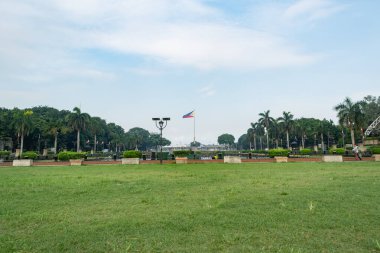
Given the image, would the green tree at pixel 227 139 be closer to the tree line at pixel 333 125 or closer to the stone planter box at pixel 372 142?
the tree line at pixel 333 125

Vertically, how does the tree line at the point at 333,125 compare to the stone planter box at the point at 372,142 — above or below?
above

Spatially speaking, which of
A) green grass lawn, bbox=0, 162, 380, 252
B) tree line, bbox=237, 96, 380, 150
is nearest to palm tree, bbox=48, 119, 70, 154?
tree line, bbox=237, 96, 380, 150

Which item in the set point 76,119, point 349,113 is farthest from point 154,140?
point 349,113

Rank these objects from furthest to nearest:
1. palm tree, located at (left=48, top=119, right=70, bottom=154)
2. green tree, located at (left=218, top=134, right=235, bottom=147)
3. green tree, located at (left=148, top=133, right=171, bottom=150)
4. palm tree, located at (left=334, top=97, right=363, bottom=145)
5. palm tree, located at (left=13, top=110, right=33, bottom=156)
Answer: green tree, located at (left=218, top=134, right=235, bottom=147) → green tree, located at (left=148, top=133, right=171, bottom=150) → palm tree, located at (left=48, top=119, right=70, bottom=154) → palm tree, located at (left=13, top=110, right=33, bottom=156) → palm tree, located at (left=334, top=97, right=363, bottom=145)

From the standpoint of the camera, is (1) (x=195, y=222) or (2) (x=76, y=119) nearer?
(1) (x=195, y=222)

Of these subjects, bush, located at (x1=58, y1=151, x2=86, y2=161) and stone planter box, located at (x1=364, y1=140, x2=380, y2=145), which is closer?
bush, located at (x1=58, y1=151, x2=86, y2=161)

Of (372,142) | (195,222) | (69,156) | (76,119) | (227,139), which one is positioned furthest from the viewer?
(227,139)

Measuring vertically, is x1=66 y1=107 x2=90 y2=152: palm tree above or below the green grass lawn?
above

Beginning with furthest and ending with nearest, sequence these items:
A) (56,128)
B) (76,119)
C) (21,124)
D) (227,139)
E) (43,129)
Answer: (227,139) < (43,129) < (56,128) < (76,119) < (21,124)

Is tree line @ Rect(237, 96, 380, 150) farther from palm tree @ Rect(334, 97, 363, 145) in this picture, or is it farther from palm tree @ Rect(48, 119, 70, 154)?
palm tree @ Rect(48, 119, 70, 154)

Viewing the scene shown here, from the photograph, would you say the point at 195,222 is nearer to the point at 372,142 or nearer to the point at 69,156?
the point at 69,156

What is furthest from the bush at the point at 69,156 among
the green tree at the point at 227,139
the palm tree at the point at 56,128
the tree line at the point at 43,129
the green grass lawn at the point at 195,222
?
the green tree at the point at 227,139

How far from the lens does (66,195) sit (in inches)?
341

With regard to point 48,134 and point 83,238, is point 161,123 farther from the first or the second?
point 48,134
